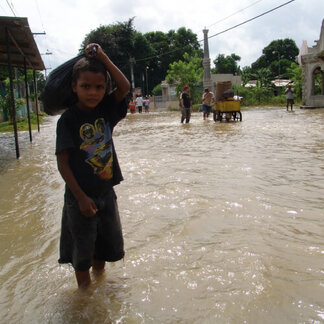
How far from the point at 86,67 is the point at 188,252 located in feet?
4.99

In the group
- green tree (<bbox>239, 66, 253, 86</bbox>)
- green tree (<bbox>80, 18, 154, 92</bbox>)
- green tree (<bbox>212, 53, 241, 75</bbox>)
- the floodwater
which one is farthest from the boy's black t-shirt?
green tree (<bbox>212, 53, 241, 75</bbox>)

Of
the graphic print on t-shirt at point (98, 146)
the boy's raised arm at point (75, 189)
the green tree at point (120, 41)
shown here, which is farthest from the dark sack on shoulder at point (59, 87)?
the green tree at point (120, 41)

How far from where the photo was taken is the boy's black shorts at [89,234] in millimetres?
2055

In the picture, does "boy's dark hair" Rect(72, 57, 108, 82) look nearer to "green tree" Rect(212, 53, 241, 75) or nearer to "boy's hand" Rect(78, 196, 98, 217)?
"boy's hand" Rect(78, 196, 98, 217)

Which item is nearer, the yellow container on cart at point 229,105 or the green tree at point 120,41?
the yellow container on cart at point 229,105

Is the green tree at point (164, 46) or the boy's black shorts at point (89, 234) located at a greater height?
the green tree at point (164, 46)

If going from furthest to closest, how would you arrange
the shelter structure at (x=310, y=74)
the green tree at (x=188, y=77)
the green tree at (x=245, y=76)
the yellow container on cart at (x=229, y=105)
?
the green tree at (x=245, y=76) < the green tree at (x=188, y=77) < the shelter structure at (x=310, y=74) < the yellow container on cart at (x=229, y=105)

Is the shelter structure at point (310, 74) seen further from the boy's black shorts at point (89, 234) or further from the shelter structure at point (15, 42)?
the boy's black shorts at point (89, 234)

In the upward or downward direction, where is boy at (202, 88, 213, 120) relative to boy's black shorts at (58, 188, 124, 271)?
upward

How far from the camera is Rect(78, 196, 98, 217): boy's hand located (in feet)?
6.58

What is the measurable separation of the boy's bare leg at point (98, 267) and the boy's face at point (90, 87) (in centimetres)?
103

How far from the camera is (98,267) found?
2402mm

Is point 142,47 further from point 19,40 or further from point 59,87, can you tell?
point 59,87

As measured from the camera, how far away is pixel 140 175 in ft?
17.6
